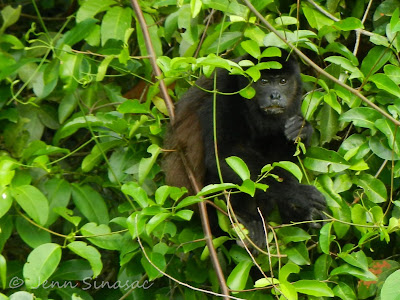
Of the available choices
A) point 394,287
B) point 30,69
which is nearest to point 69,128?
point 30,69

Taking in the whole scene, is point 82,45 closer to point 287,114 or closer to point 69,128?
point 69,128

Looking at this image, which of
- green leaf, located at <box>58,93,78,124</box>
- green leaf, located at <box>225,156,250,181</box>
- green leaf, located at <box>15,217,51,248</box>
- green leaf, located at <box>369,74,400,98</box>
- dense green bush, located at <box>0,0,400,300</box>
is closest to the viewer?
green leaf, located at <box>225,156,250,181</box>

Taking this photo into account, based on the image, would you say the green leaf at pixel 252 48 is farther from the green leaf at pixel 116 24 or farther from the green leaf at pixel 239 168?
the green leaf at pixel 116 24

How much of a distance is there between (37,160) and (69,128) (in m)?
0.37

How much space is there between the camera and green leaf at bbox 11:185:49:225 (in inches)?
123

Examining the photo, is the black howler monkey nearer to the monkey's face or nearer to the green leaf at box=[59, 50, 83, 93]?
the monkey's face

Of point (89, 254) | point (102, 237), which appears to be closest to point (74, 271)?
point (102, 237)

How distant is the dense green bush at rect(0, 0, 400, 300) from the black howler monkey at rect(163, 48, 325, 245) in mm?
119

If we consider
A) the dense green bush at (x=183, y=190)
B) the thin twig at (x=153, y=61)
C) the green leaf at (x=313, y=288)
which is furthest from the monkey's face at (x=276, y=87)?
the green leaf at (x=313, y=288)

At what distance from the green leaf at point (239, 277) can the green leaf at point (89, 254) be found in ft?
1.76

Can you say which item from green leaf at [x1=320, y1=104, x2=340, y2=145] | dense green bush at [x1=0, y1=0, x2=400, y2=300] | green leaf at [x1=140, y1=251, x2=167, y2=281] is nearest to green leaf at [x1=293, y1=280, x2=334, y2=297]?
dense green bush at [x1=0, y1=0, x2=400, y2=300]

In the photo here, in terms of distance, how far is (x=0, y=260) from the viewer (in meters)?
2.79

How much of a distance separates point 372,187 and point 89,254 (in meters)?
1.30

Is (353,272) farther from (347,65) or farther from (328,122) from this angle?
(347,65)
